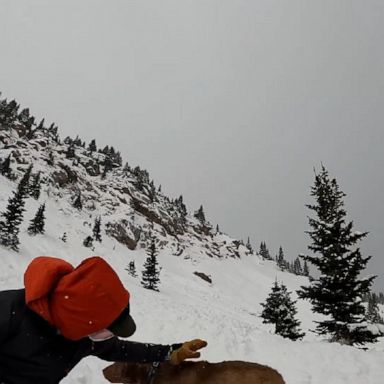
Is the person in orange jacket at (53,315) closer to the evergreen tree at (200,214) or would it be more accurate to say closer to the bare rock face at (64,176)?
the bare rock face at (64,176)

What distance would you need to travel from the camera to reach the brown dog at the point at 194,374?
4.10 meters

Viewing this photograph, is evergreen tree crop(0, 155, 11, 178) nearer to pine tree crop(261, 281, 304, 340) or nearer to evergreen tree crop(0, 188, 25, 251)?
evergreen tree crop(0, 188, 25, 251)

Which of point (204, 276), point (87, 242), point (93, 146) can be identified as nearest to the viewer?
point (87, 242)

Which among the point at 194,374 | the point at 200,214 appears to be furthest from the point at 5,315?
the point at 200,214

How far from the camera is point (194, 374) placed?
4.20m

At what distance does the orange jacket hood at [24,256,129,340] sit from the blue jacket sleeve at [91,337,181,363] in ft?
3.24

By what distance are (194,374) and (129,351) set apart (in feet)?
3.58

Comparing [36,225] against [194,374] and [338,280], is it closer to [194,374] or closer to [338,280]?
[338,280]

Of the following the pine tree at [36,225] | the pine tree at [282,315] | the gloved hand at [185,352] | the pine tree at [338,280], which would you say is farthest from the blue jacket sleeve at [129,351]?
the pine tree at [36,225]

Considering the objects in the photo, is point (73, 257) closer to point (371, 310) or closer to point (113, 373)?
point (113, 373)

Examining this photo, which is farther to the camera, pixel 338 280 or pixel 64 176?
pixel 64 176

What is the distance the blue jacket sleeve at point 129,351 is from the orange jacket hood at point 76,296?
3.24 feet

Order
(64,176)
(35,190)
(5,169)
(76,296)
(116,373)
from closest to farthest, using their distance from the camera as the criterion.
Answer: (76,296)
(116,373)
(35,190)
(5,169)
(64,176)

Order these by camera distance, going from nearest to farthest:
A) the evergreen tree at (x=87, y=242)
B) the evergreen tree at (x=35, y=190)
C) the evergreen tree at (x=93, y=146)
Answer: the evergreen tree at (x=87, y=242) < the evergreen tree at (x=35, y=190) < the evergreen tree at (x=93, y=146)
